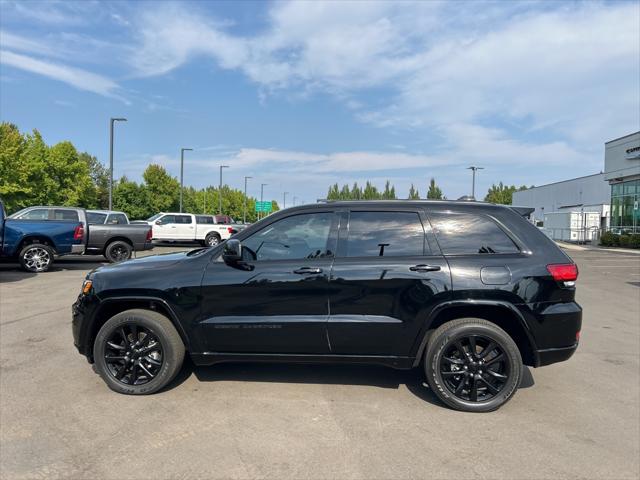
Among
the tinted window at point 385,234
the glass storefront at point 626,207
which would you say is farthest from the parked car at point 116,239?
the glass storefront at point 626,207

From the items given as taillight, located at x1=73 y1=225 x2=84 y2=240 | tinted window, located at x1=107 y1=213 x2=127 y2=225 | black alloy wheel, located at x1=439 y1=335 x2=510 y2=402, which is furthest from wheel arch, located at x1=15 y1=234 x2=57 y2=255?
black alloy wheel, located at x1=439 y1=335 x2=510 y2=402

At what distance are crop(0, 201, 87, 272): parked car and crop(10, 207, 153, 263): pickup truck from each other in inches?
21.8

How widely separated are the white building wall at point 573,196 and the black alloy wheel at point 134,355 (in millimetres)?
41853

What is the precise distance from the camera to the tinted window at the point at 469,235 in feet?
13.1

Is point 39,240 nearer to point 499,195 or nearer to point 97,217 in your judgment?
point 97,217

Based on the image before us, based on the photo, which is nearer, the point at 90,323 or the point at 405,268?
the point at 405,268

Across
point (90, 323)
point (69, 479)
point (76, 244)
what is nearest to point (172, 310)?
point (90, 323)

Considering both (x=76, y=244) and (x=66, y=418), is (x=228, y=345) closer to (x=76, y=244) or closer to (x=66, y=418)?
(x=66, y=418)

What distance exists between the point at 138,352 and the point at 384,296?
88.0 inches

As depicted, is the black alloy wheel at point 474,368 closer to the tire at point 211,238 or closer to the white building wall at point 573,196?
the tire at point 211,238

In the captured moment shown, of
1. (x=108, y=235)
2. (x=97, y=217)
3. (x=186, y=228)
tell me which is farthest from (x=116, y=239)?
(x=186, y=228)

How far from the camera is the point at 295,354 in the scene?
13.1 feet

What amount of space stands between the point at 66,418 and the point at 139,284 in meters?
1.18

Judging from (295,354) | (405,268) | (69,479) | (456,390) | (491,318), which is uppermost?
(405,268)
